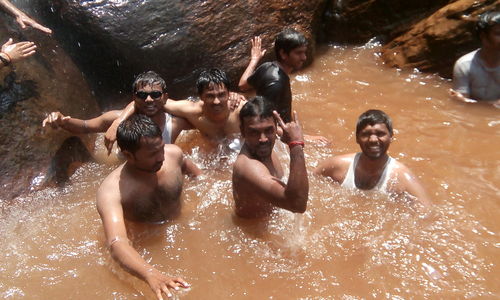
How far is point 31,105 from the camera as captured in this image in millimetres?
4656

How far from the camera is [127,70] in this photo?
568 cm

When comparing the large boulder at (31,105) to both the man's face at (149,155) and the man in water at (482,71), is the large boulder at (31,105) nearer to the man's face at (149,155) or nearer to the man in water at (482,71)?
the man's face at (149,155)

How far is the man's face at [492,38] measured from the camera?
514 centimetres

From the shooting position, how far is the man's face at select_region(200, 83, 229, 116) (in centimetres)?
437

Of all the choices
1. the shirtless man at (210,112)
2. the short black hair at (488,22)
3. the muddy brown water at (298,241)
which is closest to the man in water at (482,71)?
the short black hair at (488,22)

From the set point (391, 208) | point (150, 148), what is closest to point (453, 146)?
point (391, 208)

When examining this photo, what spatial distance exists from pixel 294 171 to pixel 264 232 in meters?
0.88

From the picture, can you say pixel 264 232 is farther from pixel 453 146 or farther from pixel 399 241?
pixel 453 146

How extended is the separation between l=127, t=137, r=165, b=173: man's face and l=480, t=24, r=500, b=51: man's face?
12.3ft

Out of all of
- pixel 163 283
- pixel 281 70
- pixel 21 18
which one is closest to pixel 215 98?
pixel 281 70

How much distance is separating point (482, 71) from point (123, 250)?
426cm

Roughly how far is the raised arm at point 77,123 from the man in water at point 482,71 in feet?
12.0

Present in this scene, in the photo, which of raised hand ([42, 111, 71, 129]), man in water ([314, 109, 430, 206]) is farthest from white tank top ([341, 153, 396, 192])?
raised hand ([42, 111, 71, 129])

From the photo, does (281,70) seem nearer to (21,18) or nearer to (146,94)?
(146,94)
